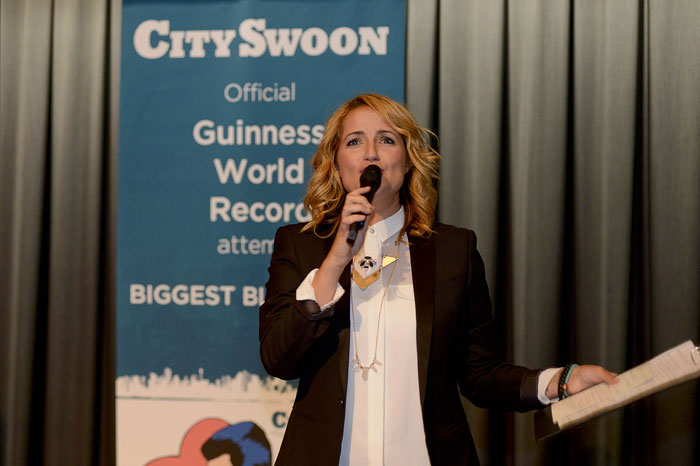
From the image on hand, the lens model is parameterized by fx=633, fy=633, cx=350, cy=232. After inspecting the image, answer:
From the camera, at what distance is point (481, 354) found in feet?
5.50

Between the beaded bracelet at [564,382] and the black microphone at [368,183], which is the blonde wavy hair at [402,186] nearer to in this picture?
the black microphone at [368,183]

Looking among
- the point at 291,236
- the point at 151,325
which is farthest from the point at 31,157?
the point at 291,236

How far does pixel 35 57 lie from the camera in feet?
10.2

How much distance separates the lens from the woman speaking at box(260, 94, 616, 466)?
4.81 feet

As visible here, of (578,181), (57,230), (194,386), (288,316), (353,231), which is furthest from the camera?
(57,230)

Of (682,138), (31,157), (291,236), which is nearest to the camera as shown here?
(291,236)

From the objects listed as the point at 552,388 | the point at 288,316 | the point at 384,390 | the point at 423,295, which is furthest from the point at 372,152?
the point at 552,388

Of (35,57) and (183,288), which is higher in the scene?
(35,57)

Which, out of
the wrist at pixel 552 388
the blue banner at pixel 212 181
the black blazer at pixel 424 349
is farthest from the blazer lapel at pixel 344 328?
the blue banner at pixel 212 181

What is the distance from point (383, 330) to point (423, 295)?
132 mm

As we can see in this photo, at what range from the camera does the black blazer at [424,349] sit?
147cm

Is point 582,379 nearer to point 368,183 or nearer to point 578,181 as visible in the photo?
point 368,183

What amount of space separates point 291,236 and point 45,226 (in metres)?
1.96

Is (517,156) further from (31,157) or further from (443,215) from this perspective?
(31,157)
